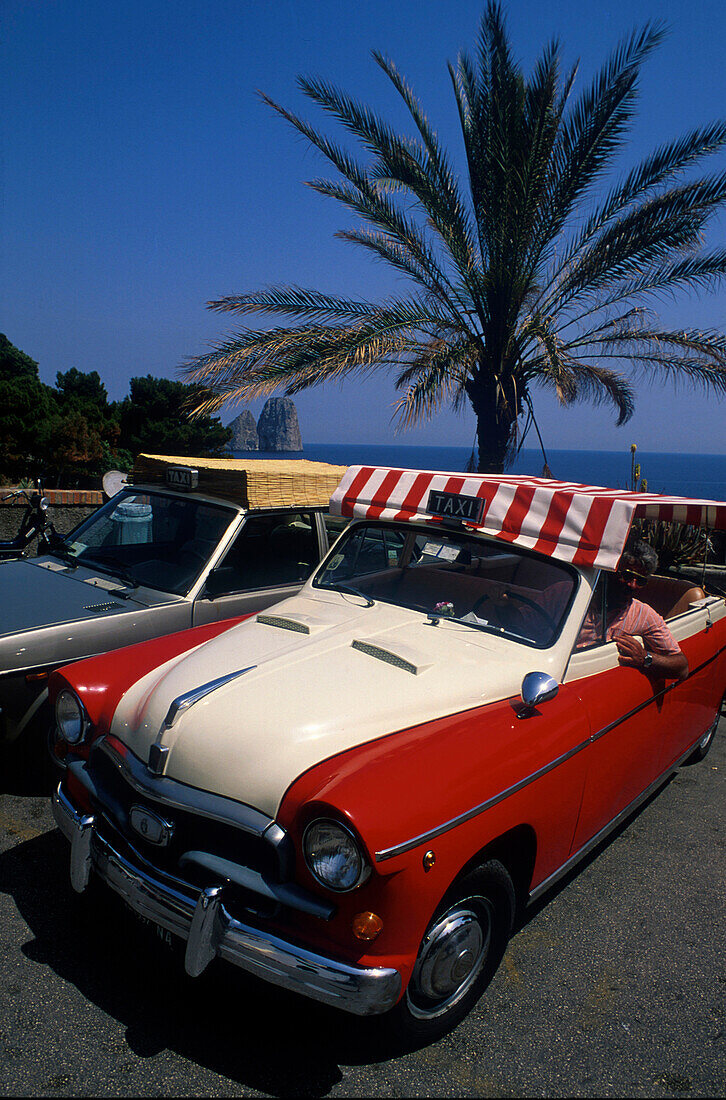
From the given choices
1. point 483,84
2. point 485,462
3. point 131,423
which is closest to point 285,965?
point 485,462

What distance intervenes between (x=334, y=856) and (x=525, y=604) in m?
1.71

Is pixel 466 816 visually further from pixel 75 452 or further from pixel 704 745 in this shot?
pixel 75 452

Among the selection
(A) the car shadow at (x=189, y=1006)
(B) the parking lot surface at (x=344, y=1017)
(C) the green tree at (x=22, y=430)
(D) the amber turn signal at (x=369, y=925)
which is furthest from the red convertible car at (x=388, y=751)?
(C) the green tree at (x=22, y=430)

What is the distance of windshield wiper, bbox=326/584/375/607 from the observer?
373 centimetres

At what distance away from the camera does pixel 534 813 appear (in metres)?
2.67

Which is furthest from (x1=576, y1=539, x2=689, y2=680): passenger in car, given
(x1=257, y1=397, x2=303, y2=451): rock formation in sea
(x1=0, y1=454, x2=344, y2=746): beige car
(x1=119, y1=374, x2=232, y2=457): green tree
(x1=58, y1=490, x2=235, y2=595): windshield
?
(x1=257, y1=397, x2=303, y2=451): rock formation in sea

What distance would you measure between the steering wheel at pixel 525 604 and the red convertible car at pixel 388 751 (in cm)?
1

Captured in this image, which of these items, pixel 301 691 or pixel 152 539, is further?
pixel 152 539

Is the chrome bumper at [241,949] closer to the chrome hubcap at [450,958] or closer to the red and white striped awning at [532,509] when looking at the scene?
the chrome hubcap at [450,958]

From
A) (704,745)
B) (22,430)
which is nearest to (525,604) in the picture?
(704,745)

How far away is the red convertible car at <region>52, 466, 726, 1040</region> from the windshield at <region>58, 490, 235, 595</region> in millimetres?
1096

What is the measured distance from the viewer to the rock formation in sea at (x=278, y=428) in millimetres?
118431

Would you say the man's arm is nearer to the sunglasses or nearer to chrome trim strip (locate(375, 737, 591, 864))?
the sunglasses

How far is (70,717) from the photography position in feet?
9.93
